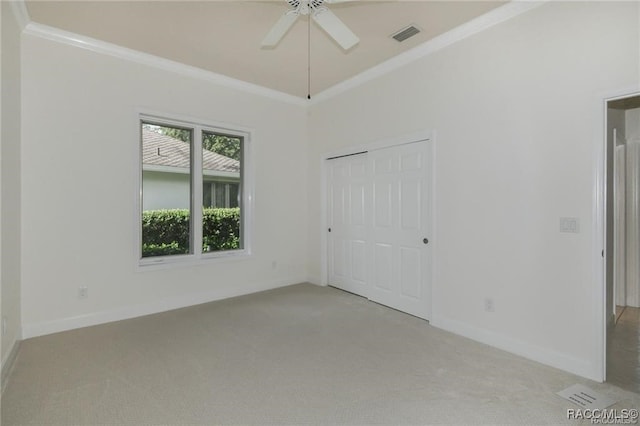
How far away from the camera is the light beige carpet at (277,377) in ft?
6.55

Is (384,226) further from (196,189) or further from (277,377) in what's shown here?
(196,189)

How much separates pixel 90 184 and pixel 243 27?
224 centimetres

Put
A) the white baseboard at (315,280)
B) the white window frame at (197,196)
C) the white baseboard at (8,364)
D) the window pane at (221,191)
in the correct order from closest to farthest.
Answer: the white baseboard at (8,364), the white window frame at (197,196), the window pane at (221,191), the white baseboard at (315,280)

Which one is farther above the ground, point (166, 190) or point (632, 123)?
point (632, 123)

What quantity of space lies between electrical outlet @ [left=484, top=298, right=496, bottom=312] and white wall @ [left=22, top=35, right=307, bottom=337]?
10.2 feet

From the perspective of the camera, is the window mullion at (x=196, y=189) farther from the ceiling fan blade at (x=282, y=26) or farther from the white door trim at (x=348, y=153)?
the ceiling fan blade at (x=282, y=26)

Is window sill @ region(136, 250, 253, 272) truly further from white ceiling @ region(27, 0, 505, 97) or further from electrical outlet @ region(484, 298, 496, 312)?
electrical outlet @ region(484, 298, 496, 312)

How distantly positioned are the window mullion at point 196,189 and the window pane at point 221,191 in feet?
0.32

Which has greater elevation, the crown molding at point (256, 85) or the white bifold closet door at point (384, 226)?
the crown molding at point (256, 85)

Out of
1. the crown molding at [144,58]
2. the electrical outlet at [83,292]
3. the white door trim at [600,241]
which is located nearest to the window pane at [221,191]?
the crown molding at [144,58]

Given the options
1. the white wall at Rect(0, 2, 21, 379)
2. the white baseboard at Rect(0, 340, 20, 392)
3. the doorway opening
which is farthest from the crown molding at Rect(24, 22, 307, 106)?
the doorway opening

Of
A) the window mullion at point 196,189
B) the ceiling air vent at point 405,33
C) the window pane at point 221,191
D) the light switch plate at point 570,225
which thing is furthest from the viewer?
the window pane at point 221,191

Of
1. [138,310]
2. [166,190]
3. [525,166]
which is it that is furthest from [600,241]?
[138,310]

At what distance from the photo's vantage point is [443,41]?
3.31 metres
